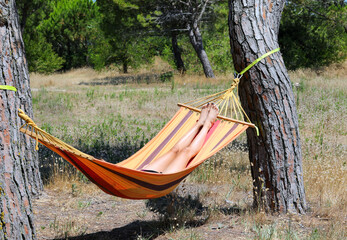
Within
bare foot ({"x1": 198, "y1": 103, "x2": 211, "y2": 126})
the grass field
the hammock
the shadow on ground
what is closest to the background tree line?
the grass field

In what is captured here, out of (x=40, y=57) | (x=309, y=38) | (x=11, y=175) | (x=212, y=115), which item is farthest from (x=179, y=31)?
(x=11, y=175)

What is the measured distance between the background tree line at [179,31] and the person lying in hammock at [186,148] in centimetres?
877

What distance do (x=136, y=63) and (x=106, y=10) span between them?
370 cm

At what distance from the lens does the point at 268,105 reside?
105 inches

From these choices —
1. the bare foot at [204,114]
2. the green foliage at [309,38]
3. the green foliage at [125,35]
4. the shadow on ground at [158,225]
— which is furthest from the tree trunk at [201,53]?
the shadow on ground at [158,225]

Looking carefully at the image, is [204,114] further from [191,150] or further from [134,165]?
[134,165]

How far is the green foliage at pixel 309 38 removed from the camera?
13.1 m

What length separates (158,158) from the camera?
3039 millimetres

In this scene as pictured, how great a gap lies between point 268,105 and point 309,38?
13.0 m

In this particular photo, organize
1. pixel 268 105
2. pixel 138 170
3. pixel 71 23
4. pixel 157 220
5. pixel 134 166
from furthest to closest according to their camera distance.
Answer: pixel 71 23
pixel 157 220
pixel 134 166
pixel 268 105
pixel 138 170

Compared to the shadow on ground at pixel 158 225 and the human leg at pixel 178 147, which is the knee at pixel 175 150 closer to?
the human leg at pixel 178 147

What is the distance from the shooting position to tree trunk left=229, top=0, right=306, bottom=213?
2.68 m

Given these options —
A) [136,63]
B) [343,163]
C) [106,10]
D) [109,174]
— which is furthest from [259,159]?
[136,63]

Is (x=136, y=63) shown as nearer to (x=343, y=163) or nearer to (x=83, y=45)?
(x=83, y=45)
